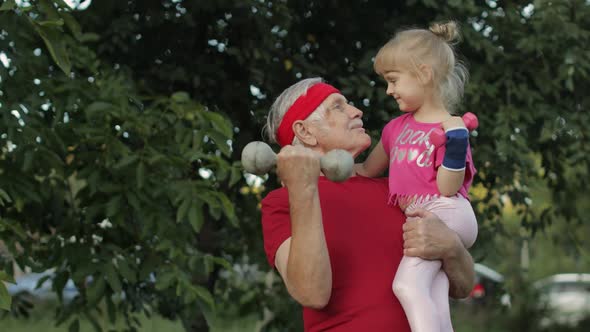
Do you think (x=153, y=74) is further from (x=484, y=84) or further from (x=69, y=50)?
(x=484, y=84)

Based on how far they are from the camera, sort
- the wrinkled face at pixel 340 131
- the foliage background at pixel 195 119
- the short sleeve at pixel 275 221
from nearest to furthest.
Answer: the short sleeve at pixel 275 221
the wrinkled face at pixel 340 131
the foliage background at pixel 195 119

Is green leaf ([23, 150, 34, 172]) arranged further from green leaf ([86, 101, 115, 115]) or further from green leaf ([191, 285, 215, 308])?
green leaf ([191, 285, 215, 308])

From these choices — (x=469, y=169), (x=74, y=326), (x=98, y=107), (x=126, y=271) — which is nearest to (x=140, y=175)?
(x=98, y=107)

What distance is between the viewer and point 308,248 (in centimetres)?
238

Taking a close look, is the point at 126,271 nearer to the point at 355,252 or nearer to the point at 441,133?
the point at 355,252

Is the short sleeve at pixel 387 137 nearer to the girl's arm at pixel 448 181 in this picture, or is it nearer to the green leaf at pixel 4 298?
the girl's arm at pixel 448 181

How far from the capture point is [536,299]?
1253 centimetres

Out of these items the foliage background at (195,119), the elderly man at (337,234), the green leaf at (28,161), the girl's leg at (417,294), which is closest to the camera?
the elderly man at (337,234)

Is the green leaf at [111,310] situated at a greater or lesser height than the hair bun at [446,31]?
lesser

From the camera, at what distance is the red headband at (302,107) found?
9.06 ft

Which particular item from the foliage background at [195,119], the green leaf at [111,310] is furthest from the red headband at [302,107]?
the green leaf at [111,310]

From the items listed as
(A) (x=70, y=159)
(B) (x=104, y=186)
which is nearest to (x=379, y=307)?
(B) (x=104, y=186)

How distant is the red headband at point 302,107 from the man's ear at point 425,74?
0.80 feet

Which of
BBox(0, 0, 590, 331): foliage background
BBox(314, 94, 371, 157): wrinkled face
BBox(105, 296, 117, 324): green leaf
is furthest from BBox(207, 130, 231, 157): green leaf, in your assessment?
BBox(314, 94, 371, 157): wrinkled face
